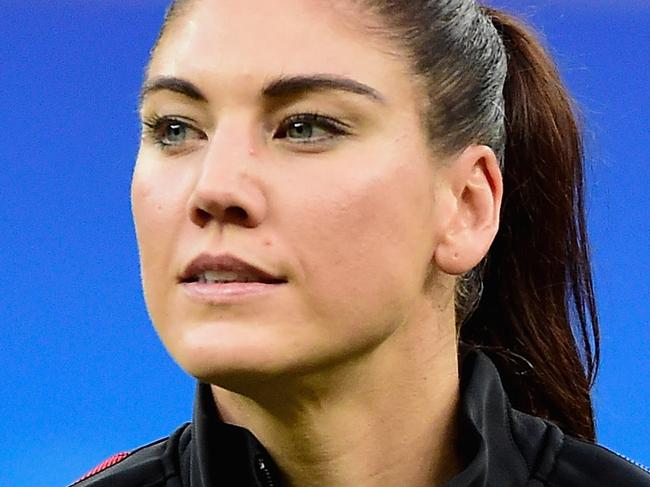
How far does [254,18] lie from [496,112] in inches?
14.4

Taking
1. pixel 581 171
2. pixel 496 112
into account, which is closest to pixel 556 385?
pixel 581 171

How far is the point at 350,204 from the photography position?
1434 millimetres

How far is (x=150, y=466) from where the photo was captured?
5.62ft

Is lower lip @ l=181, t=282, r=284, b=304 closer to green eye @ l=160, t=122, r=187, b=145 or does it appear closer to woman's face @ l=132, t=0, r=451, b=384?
woman's face @ l=132, t=0, r=451, b=384

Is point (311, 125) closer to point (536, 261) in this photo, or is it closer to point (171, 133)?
point (171, 133)

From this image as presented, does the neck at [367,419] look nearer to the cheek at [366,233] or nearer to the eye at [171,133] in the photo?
the cheek at [366,233]

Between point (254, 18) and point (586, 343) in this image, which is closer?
point (254, 18)

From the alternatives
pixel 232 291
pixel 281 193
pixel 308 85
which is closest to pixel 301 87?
pixel 308 85

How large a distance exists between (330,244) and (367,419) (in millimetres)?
250

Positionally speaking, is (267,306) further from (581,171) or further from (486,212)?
(581,171)

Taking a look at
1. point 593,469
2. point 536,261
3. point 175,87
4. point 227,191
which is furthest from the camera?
point 536,261

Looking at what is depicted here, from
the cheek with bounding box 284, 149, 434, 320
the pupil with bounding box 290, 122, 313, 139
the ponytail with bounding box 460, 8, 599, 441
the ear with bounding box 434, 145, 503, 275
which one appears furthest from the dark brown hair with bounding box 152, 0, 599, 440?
the pupil with bounding box 290, 122, 313, 139

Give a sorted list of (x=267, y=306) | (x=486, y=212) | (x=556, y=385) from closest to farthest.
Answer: (x=267, y=306) → (x=486, y=212) → (x=556, y=385)

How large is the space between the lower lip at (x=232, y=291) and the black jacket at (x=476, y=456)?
25cm
